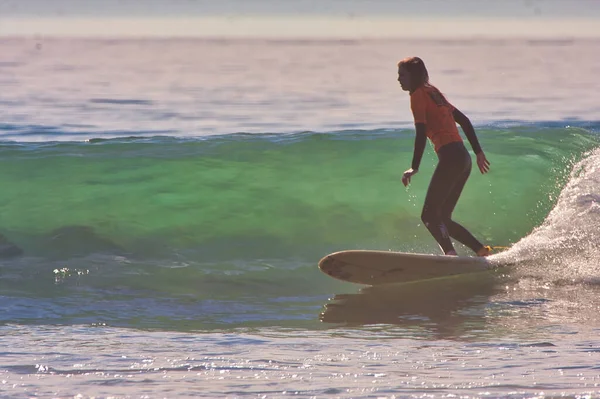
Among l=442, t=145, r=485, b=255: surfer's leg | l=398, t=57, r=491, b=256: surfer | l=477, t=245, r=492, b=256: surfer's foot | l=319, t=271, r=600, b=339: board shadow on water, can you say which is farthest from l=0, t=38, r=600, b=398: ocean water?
l=398, t=57, r=491, b=256: surfer

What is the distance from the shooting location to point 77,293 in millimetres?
8281

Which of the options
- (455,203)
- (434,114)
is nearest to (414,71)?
(434,114)

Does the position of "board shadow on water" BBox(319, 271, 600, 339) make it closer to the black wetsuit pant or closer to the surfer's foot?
the surfer's foot

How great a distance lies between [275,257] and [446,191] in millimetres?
2371

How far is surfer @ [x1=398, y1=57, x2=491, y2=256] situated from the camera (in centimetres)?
774

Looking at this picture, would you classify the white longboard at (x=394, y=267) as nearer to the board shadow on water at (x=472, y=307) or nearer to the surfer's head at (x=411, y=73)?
the board shadow on water at (x=472, y=307)

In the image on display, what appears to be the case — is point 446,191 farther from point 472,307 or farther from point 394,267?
point 472,307

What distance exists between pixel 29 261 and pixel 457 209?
4399 mm

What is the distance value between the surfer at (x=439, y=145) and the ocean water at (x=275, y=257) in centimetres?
52

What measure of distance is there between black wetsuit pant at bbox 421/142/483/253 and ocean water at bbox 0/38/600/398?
0.43 m

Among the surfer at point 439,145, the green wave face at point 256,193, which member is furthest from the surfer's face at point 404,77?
the green wave face at point 256,193

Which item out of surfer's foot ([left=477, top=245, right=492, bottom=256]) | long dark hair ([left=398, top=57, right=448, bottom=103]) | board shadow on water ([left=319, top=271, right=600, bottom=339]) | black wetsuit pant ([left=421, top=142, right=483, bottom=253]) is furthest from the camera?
surfer's foot ([left=477, top=245, right=492, bottom=256])

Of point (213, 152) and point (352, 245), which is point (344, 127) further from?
point (352, 245)

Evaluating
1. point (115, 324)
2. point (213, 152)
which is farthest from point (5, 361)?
point (213, 152)
